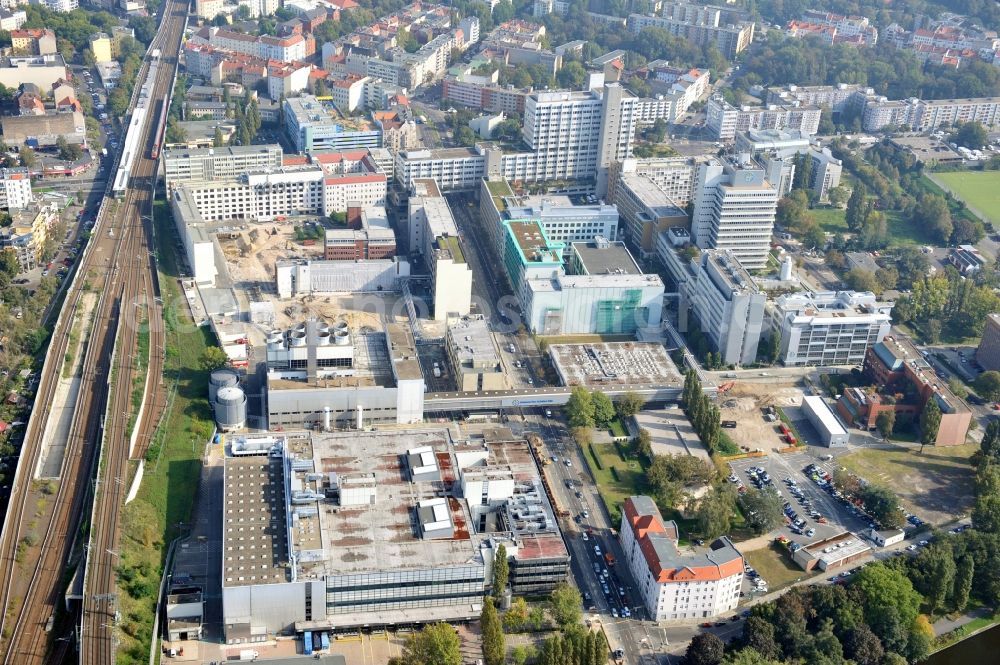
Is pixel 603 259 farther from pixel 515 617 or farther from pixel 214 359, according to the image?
pixel 515 617

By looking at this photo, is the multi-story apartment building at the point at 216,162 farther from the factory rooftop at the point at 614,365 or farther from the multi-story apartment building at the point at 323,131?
the factory rooftop at the point at 614,365

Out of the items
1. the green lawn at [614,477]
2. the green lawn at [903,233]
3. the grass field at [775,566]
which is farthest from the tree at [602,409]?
the green lawn at [903,233]

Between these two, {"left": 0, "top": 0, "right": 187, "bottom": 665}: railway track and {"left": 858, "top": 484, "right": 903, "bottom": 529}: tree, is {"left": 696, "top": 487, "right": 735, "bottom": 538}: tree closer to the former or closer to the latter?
{"left": 858, "top": 484, "right": 903, "bottom": 529}: tree

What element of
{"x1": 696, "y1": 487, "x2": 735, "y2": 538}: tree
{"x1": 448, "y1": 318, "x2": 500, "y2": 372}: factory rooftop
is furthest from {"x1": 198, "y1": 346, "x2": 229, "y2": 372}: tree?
{"x1": 696, "y1": 487, "x2": 735, "y2": 538}: tree

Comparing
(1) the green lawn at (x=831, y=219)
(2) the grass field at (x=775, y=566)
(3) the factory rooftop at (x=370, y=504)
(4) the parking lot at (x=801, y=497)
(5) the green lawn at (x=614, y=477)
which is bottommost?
(2) the grass field at (x=775, y=566)

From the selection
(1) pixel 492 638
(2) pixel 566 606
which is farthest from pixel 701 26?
(1) pixel 492 638

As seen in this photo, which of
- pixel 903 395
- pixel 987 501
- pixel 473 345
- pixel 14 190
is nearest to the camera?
pixel 987 501
